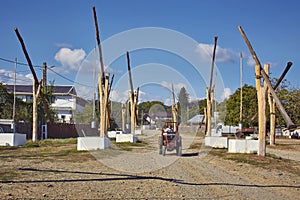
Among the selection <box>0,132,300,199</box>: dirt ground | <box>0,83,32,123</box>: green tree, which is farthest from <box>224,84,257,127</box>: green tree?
<box>0,132,300,199</box>: dirt ground

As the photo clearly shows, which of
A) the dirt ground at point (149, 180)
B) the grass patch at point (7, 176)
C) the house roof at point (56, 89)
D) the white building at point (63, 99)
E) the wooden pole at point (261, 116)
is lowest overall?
the dirt ground at point (149, 180)

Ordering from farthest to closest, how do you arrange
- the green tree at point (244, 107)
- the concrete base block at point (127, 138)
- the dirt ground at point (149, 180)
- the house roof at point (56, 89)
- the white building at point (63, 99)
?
the house roof at point (56, 89), the white building at point (63, 99), the green tree at point (244, 107), the concrete base block at point (127, 138), the dirt ground at point (149, 180)

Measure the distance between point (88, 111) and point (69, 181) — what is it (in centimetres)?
Answer: 5235

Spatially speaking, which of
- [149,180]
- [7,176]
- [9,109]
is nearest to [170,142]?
[149,180]

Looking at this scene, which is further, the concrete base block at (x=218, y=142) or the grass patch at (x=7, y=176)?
the concrete base block at (x=218, y=142)

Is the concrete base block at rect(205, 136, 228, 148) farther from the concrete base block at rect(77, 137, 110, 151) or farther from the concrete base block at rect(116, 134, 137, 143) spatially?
the concrete base block at rect(77, 137, 110, 151)

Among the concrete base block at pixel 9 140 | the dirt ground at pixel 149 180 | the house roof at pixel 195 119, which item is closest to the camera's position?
the dirt ground at pixel 149 180

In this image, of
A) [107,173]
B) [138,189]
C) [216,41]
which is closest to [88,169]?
[107,173]

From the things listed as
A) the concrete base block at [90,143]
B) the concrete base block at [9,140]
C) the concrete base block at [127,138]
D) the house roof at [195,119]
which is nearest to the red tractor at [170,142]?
the concrete base block at [90,143]

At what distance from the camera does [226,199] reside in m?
9.13

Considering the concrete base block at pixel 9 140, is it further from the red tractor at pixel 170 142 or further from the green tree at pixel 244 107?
the green tree at pixel 244 107

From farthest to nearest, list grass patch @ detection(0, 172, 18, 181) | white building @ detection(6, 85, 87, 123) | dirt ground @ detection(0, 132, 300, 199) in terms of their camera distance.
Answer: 1. white building @ detection(6, 85, 87, 123)
2. grass patch @ detection(0, 172, 18, 181)
3. dirt ground @ detection(0, 132, 300, 199)

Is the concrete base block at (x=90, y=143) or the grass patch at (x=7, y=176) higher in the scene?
the concrete base block at (x=90, y=143)

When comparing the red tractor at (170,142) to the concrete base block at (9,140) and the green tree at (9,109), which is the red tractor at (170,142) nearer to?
the concrete base block at (9,140)
